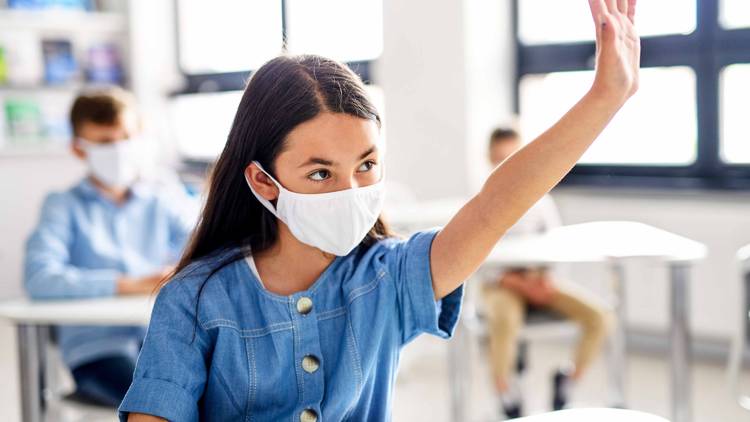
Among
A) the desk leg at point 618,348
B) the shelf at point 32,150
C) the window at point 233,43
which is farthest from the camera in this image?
the shelf at point 32,150

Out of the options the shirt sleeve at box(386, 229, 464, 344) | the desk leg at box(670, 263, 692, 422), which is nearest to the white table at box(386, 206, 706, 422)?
the desk leg at box(670, 263, 692, 422)

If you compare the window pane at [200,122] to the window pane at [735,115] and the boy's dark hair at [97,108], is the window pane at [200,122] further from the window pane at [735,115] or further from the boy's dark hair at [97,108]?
the boy's dark hair at [97,108]

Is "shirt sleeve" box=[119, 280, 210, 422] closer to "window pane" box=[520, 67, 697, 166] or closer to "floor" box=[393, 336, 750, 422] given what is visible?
"floor" box=[393, 336, 750, 422]

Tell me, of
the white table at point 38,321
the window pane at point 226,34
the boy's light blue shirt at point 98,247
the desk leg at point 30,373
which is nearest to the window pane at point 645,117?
the window pane at point 226,34

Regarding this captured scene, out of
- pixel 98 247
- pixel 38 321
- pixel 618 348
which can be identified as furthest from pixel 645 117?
pixel 38 321

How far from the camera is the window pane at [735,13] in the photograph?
151 inches

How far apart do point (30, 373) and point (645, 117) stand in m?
3.05

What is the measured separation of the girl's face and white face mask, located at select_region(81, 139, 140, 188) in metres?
1.55

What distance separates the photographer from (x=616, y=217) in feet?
13.8

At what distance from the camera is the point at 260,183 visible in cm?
125

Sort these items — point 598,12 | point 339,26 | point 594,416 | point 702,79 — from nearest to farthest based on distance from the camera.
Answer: point 598,12, point 594,416, point 702,79, point 339,26

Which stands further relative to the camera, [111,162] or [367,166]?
[111,162]

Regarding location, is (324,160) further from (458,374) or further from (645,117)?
(645,117)

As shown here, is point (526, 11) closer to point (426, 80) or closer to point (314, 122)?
point (426, 80)
